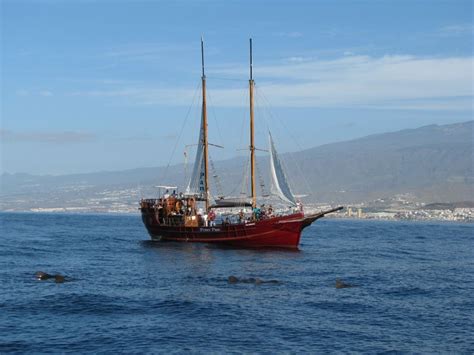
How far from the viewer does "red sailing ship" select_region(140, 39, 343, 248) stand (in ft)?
263

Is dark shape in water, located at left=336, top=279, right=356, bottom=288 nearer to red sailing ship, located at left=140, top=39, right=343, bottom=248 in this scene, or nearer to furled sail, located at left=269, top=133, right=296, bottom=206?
red sailing ship, located at left=140, top=39, right=343, bottom=248

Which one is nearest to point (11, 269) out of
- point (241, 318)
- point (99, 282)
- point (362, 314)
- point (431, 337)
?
point (99, 282)

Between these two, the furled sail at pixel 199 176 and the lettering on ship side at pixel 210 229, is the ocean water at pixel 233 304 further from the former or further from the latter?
the furled sail at pixel 199 176

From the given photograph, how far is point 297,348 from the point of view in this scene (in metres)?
34.0

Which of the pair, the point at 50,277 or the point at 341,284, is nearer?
the point at 341,284

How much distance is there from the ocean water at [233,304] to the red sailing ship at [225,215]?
591 cm

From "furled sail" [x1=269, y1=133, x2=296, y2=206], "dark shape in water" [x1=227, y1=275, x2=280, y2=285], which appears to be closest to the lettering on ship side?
"furled sail" [x1=269, y1=133, x2=296, y2=206]

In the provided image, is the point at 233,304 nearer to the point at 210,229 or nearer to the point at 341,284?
the point at 341,284

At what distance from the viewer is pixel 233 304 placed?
4409 cm

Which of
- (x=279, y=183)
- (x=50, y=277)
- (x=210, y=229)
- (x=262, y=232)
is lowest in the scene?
(x=50, y=277)

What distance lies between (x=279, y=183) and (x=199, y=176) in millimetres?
14891

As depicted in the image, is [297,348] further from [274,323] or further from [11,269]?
[11,269]

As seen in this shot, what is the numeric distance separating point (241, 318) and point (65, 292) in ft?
45.6

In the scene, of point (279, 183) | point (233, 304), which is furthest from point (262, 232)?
point (233, 304)
